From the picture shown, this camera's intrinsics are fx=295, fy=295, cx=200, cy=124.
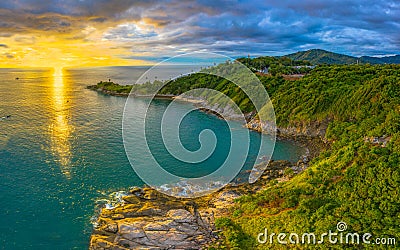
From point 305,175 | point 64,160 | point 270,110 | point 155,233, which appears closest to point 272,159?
point 305,175

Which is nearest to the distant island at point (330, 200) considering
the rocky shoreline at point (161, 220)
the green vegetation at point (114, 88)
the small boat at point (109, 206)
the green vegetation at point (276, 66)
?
the rocky shoreline at point (161, 220)

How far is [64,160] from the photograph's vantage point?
35.5 m

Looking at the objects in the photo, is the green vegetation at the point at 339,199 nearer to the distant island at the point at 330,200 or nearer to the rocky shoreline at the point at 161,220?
the distant island at the point at 330,200

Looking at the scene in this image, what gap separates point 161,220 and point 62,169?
16.7m

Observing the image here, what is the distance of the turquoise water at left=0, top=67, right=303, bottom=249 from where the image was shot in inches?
874

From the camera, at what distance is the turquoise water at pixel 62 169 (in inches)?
874

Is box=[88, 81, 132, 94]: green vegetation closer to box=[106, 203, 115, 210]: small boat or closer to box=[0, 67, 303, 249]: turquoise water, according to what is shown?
box=[0, 67, 303, 249]: turquoise water

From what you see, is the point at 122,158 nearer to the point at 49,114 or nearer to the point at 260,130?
the point at 260,130

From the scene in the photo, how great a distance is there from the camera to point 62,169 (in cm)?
3275

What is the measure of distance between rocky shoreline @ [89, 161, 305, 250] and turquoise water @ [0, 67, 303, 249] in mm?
1954

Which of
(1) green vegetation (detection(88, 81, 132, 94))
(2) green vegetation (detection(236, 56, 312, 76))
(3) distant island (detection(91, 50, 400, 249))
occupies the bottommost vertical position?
(3) distant island (detection(91, 50, 400, 249))

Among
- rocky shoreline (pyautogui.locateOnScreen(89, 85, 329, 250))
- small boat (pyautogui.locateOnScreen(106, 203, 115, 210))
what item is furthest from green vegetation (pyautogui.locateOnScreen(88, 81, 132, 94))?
small boat (pyautogui.locateOnScreen(106, 203, 115, 210))

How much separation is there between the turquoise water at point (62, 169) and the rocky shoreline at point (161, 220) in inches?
76.9

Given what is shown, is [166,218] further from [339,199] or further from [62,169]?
[62,169]
